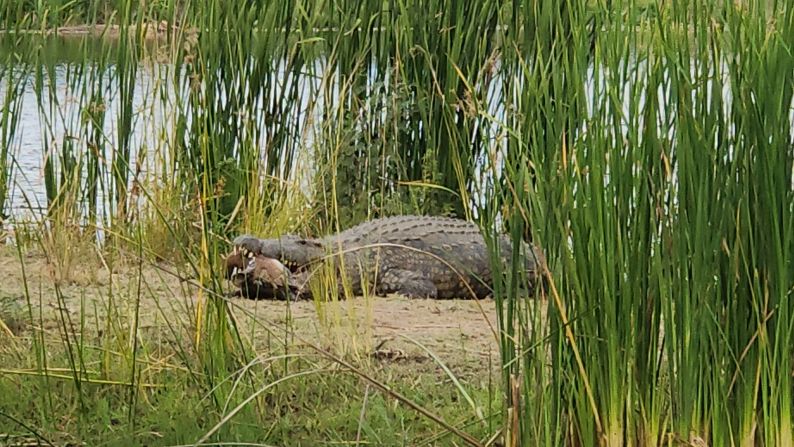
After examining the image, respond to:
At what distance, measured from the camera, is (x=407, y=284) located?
573 cm

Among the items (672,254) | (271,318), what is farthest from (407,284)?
(672,254)

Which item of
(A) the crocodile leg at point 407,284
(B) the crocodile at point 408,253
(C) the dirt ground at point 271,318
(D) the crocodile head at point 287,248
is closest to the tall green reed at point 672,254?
(C) the dirt ground at point 271,318

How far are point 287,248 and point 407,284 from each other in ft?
2.04

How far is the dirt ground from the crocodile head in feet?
0.84

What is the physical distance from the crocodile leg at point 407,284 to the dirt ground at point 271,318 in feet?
0.67

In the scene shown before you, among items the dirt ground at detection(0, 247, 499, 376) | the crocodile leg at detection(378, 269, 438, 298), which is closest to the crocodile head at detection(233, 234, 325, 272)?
the dirt ground at detection(0, 247, 499, 376)

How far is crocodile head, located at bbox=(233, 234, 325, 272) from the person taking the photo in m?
5.15

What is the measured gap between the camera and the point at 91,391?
3488mm

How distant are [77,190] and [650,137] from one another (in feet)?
12.1

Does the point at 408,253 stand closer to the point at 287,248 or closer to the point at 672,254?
the point at 287,248

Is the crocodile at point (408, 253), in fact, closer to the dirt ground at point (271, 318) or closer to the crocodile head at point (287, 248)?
the crocodile head at point (287, 248)

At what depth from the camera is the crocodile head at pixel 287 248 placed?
5152mm

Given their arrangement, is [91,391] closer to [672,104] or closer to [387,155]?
[672,104]

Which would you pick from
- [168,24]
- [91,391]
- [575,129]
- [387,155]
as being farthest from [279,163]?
[575,129]
